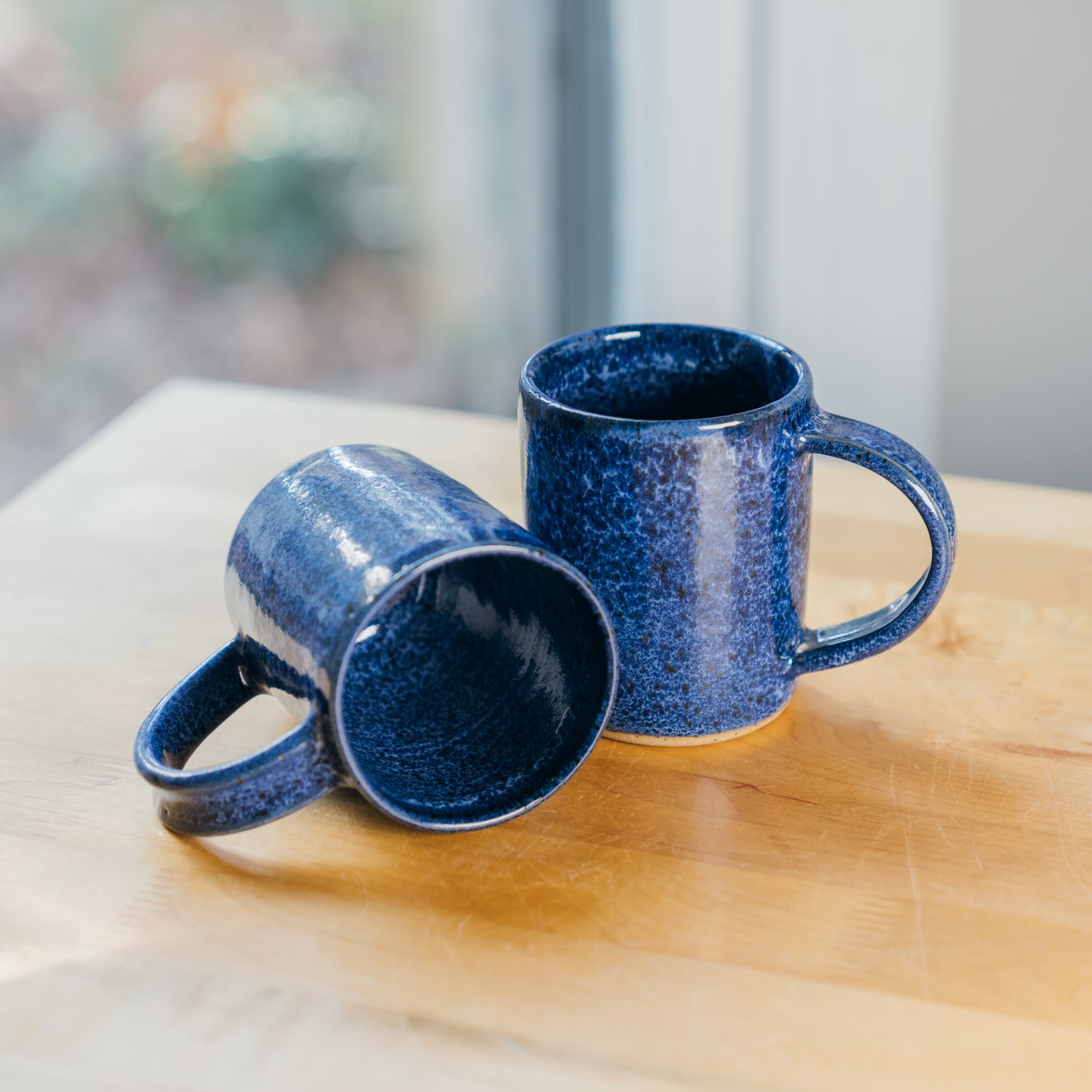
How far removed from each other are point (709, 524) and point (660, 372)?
0.43 ft

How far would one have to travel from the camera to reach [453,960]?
0.52 metres

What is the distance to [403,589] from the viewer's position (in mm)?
543

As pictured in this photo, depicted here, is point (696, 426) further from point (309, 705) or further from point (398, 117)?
point (398, 117)

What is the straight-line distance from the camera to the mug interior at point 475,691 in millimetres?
A: 576

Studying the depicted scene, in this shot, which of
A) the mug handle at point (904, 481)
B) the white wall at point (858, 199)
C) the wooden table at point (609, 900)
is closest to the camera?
the wooden table at point (609, 900)

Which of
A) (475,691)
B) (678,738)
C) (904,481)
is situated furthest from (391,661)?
(904,481)

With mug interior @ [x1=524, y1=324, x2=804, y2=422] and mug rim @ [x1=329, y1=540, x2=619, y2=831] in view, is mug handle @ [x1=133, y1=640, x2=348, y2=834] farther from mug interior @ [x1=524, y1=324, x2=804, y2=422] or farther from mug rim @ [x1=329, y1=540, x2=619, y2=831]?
mug interior @ [x1=524, y1=324, x2=804, y2=422]

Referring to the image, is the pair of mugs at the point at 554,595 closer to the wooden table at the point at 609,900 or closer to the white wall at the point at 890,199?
the wooden table at the point at 609,900

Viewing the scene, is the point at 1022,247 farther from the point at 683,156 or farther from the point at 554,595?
the point at 554,595

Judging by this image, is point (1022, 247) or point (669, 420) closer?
point (669, 420)

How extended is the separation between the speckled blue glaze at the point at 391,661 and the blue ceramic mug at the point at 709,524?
0.03 meters

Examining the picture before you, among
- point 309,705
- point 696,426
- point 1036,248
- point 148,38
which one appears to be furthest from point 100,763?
point 148,38

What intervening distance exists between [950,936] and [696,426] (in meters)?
0.23

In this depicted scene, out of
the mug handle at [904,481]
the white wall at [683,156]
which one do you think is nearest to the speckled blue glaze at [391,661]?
the mug handle at [904,481]
